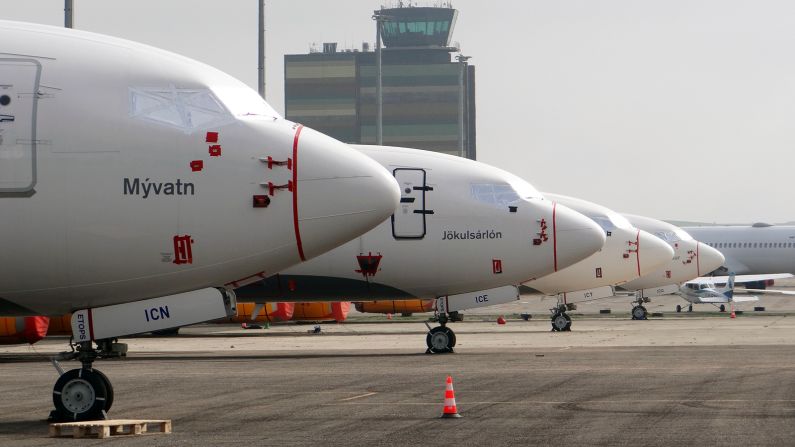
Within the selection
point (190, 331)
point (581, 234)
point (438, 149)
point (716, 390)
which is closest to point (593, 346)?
point (581, 234)

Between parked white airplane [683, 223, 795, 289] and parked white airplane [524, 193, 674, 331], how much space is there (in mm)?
57072

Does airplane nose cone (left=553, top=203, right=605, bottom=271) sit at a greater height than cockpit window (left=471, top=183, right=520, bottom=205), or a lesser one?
lesser

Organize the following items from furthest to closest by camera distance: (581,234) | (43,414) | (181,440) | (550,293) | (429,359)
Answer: (550,293), (581,234), (429,359), (43,414), (181,440)

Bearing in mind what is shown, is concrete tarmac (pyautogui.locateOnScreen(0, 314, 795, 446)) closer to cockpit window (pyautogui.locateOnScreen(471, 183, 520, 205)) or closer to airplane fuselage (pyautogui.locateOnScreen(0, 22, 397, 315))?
airplane fuselage (pyautogui.locateOnScreen(0, 22, 397, 315))

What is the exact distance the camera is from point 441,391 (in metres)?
23.3

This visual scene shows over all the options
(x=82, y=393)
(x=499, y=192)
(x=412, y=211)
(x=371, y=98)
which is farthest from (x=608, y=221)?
(x=371, y=98)

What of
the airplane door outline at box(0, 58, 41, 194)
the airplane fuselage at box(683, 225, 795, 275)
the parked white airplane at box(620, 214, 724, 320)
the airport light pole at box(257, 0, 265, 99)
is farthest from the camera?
the airplane fuselage at box(683, 225, 795, 275)

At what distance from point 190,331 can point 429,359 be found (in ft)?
75.6

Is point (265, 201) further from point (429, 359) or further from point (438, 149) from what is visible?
Answer: point (438, 149)

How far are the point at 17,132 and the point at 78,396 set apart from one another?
11.1 feet

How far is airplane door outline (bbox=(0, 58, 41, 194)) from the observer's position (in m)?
16.9

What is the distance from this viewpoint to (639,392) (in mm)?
22562

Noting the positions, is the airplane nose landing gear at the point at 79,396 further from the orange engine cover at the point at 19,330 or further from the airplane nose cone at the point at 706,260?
the airplane nose cone at the point at 706,260

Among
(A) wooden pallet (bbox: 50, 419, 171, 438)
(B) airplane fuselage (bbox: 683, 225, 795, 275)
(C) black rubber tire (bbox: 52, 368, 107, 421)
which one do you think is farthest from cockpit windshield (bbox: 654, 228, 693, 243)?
(C) black rubber tire (bbox: 52, 368, 107, 421)
